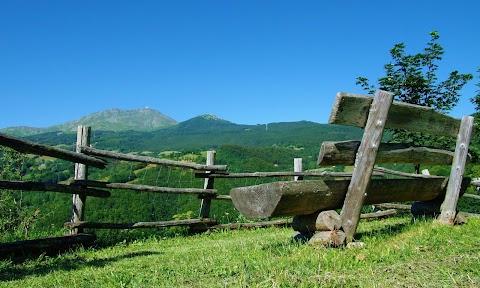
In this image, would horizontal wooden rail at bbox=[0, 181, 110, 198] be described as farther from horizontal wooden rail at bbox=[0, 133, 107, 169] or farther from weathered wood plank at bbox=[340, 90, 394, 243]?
weathered wood plank at bbox=[340, 90, 394, 243]

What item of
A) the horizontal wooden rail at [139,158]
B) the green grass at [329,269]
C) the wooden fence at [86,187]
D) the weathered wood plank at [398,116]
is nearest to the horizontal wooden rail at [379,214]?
the wooden fence at [86,187]

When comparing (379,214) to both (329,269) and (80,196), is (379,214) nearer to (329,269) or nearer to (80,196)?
(80,196)

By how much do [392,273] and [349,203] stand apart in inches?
54.5

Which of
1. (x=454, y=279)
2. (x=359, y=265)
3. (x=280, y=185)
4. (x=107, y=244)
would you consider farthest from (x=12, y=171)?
(x=454, y=279)

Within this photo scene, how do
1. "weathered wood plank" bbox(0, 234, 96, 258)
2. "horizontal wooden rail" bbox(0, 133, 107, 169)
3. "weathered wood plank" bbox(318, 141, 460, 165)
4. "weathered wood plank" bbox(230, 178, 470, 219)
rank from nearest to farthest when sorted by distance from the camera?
"weathered wood plank" bbox(230, 178, 470, 219)
"weathered wood plank" bbox(318, 141, 460, 165)
"horizontal wooden rail" bbox(0, 133, 107, 169)
"weathered wood plank" bbox(0, 234, 96, 258)

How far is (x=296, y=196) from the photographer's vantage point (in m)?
4.09

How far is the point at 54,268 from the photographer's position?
488 cm

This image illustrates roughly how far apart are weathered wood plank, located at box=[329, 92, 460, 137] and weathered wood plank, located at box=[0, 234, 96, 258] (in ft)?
14.9

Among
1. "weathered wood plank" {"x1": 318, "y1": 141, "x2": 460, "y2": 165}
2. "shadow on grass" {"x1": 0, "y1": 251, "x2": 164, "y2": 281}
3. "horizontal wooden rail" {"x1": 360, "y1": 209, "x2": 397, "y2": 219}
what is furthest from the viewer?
"horizontal wooden rail" {"x1": 360, "y1": 209, "x2": 397, "y2": 219}

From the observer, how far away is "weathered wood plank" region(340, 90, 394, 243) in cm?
437

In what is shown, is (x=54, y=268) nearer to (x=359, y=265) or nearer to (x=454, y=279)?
(x=359, y=265)

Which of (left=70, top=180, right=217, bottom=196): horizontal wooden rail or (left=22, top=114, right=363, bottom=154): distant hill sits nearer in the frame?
(left=70, top=180, right=217, bottom=196): horizontal wooden rail

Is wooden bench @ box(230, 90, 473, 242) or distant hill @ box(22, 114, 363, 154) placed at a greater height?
distant hill @ box(22, 114, 363, 154)

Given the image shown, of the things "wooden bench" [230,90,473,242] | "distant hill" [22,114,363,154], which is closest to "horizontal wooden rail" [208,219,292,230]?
"wooden bench" [230,90,473,242]
